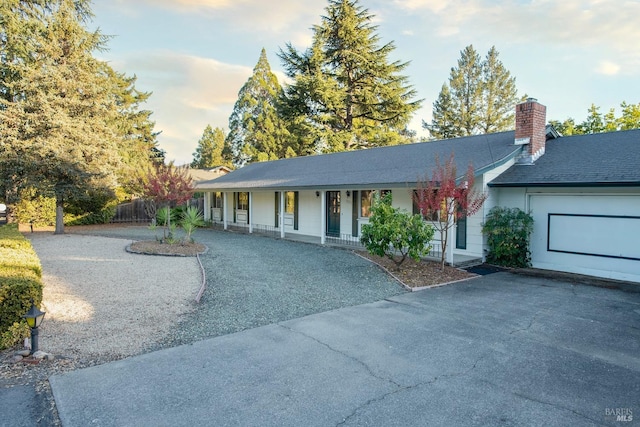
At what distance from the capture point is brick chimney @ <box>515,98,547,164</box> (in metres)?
10.7

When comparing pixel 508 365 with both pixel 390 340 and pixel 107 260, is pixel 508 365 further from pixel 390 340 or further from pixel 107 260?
pixel 107 260

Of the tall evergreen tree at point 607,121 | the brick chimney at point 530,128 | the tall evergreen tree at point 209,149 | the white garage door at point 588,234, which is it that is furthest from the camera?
the tall evergreen tree at point 209,149

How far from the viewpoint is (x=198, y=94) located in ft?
75.9

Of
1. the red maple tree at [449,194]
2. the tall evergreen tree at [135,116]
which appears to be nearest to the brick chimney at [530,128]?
the red maple tree at [449,194]

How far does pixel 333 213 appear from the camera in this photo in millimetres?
14898

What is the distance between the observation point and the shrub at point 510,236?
964 centimetres

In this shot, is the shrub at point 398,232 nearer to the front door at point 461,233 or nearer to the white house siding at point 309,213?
the front door at point 461,233

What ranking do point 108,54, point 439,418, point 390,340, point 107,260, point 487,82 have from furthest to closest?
Answer: point 487,82 < point 108,54 < point 107,260 < point 390,340 < point 439,418

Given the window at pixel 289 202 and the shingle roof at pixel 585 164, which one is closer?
the shingle roof at pixel 585 164

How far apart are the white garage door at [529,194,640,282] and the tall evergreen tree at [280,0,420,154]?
19.3 m

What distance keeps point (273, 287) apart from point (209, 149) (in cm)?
4264

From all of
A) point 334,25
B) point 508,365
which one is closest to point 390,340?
point 508,365

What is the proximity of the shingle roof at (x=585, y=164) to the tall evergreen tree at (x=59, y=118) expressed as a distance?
16413 millimetres

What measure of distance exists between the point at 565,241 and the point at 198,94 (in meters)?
21.2
